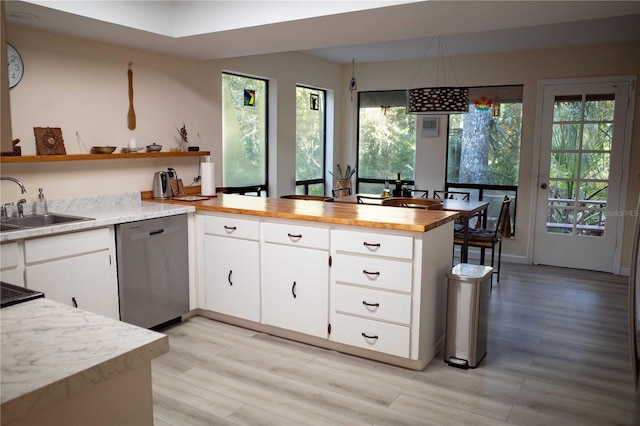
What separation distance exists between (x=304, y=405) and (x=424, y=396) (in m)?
0.65

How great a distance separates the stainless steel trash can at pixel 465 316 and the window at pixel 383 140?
3.78 meters

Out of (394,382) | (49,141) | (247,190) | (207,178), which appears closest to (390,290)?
(394,382)

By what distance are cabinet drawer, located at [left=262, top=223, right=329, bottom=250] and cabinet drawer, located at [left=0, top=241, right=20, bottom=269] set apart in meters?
1.46

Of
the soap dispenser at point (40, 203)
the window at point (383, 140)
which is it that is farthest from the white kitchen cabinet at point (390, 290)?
the window at point (383, 140)

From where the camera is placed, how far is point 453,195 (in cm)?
640

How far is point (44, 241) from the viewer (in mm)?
2900

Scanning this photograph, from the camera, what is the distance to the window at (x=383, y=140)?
679 centimetres

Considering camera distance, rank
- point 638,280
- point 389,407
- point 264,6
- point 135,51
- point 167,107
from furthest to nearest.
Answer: point 167,107, point 135,51, point 264,6, point 389,407, point 638,280

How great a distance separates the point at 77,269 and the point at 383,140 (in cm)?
474

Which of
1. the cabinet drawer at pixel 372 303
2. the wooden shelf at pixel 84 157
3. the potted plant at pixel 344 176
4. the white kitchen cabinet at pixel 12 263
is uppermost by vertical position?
the wooden shelf at pixel 84 157

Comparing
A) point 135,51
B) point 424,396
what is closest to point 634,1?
point 424,396

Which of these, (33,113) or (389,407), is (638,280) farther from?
(33,113)

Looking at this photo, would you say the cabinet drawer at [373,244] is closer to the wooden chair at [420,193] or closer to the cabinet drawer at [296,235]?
the cabinet drawer at [296,235]

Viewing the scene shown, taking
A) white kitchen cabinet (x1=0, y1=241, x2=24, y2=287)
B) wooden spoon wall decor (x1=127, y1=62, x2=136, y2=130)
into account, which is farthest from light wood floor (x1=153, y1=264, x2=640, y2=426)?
wooden spoon wall decor (x1=127, y1=62, x2=136, y2=130)
